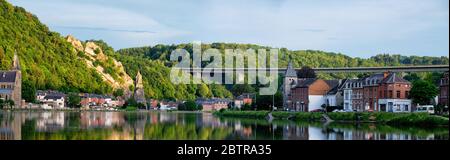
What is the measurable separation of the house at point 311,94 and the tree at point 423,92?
20.8 m

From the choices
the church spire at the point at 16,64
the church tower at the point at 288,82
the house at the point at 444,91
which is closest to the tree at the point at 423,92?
the house at the point at 444,91

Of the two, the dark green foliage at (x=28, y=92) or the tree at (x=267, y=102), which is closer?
the tree at (x=267, y=102)

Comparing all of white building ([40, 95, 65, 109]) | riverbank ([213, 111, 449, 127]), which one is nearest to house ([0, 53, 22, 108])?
white building ([40, 95, 65, 109])

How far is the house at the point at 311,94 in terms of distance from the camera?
79625 millimetres

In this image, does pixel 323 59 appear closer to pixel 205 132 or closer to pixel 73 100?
pixel 73 100

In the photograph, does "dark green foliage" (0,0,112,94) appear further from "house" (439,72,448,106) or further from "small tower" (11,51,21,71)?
"house" (439,72,448,106)

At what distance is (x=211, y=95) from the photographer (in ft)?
550

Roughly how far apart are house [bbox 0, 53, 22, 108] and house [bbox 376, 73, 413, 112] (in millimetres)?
63468

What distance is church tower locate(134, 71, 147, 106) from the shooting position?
507ft

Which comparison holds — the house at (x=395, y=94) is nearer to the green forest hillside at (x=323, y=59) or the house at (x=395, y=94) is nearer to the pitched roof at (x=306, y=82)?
the pitched roof at (x=306, y=82)

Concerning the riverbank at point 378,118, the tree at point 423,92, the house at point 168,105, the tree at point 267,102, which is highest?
the tree at point 423,92

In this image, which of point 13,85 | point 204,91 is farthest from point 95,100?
point 204,91

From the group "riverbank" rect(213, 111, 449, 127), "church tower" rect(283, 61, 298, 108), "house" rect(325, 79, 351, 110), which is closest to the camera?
"riverbank" rect(213, 111, 449, 127)
